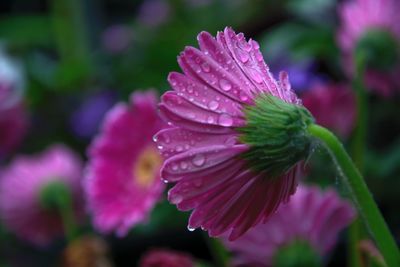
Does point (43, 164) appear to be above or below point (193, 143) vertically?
above

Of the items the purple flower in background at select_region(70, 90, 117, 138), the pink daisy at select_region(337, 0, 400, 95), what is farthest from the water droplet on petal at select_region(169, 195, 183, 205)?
the purple flower in background at select_region(70, 90, 117, 138)

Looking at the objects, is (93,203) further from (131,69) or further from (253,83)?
(131,69)

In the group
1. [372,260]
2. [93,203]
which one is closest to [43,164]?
[93,203]

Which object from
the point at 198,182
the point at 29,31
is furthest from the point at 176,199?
the point at 29,31

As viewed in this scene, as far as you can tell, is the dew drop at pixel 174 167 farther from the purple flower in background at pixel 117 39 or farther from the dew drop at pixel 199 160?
the purple flower in background at pixel 117 39

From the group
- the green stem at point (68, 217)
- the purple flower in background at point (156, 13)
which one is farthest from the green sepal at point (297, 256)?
the purple flower in background at point (156, 13)
